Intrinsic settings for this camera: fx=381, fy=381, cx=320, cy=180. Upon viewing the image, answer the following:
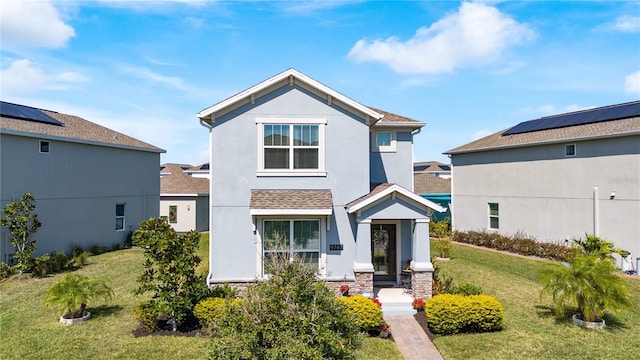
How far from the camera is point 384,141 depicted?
1516cm

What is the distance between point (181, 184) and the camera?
3269 cm

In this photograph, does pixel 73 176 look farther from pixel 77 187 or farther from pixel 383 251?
pixel 383 251

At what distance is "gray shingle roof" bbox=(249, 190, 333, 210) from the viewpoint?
12750mm

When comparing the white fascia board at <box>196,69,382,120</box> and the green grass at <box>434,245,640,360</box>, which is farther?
the white fascia board at <box>196,69,382,120</box>

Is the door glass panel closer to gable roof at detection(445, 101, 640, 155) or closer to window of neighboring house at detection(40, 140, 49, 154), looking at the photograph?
gable roof at detection(445, 101, 640, 155)

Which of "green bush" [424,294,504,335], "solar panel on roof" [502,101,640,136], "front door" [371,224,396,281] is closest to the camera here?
"green bush" [424,294,504,335]

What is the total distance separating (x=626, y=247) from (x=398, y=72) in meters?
13.2

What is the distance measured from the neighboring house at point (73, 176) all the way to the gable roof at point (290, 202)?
40.3 ft

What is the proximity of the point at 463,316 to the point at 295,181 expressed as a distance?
681 cm

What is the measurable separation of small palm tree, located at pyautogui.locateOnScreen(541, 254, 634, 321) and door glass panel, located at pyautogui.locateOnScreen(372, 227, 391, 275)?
5.43 metres

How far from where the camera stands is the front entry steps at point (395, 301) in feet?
39.5

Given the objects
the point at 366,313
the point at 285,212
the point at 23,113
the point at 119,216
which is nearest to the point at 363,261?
the point at 366,313

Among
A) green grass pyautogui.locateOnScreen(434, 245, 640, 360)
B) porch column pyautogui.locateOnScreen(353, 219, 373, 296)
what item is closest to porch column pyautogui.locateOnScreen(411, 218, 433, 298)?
porch column pyautogui.locateOnScreen(353, 219, 373, 296)

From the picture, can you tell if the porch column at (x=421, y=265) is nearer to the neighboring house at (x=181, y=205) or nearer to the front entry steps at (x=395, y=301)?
the front entry steps at (x=395, y=301)
